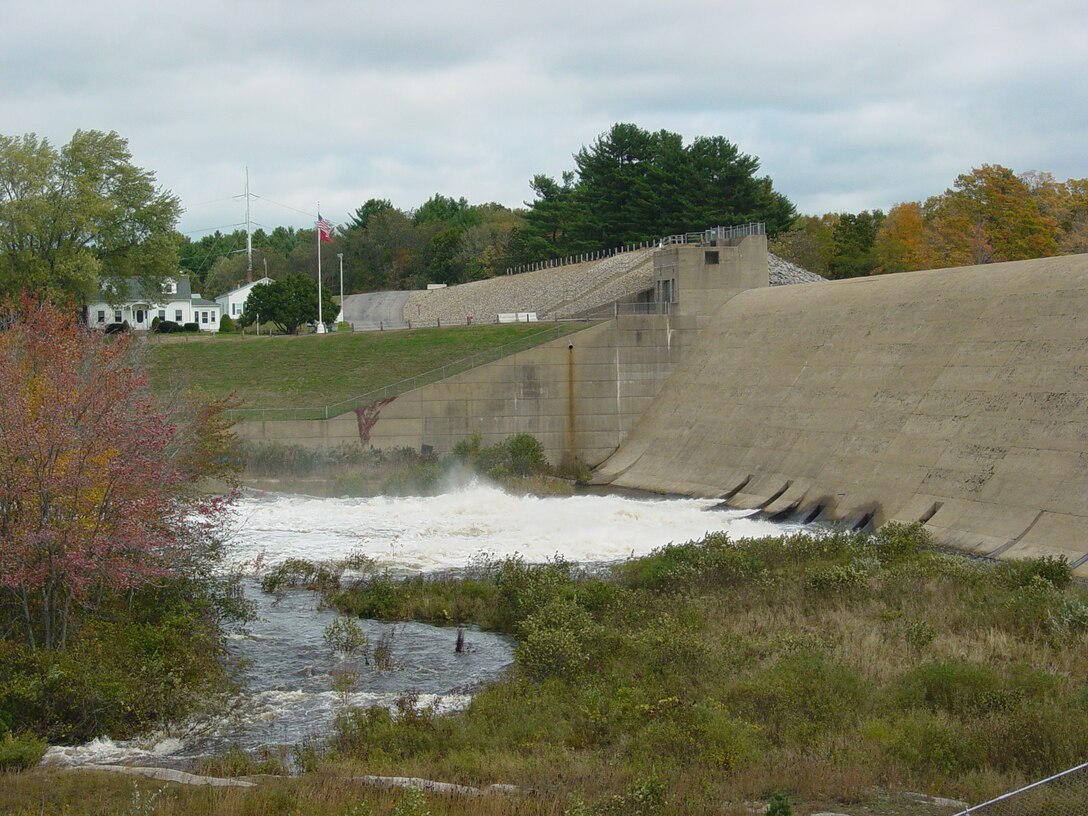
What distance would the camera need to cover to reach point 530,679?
53.8 ft

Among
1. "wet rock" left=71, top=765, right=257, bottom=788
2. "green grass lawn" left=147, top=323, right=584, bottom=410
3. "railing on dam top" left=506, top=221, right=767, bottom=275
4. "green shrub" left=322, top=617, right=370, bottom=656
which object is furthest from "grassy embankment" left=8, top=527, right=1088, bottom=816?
"railing on dam top" left=506, top=221, right=767, bottom=275

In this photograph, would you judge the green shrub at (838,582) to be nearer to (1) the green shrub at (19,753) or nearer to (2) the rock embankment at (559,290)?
(1) the green shrub at (19,753)

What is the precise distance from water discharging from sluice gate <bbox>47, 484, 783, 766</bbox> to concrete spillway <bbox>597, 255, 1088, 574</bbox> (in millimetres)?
3050

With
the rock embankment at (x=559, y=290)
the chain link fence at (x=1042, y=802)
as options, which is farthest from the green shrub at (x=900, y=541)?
the rock embankment at (x=559, y=290)

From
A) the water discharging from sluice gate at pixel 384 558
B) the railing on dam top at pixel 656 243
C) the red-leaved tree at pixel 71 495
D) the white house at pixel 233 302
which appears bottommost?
the water discharging from sluice gate at pixel 384 558

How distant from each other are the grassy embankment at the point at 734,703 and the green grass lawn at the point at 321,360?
23.9 metres

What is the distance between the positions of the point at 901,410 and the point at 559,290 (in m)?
32.7

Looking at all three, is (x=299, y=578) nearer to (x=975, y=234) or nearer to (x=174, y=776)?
(x=174, y=776)

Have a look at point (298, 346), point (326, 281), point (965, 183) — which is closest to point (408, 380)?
point (298, 346)

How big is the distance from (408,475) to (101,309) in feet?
151

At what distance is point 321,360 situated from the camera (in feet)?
163

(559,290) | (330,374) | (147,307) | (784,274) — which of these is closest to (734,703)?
(330,374)

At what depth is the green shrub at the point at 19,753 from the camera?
12.6 m

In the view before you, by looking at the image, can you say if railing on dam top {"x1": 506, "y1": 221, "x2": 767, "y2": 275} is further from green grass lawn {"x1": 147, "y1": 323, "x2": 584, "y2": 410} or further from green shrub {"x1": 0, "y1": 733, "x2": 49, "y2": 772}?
green shrub {"x1": 0, "y1": 733, "x2": 49, "y2": 772}
